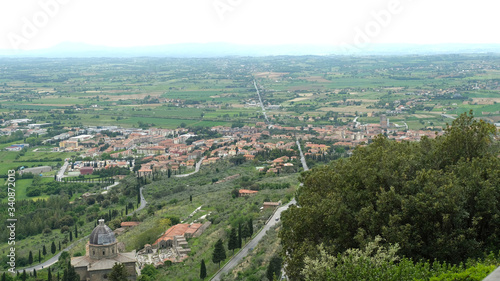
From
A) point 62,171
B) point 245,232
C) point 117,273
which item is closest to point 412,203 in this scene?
point 117,273

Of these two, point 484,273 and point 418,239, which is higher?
point 484,273

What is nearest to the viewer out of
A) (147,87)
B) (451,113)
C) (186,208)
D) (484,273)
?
(484,273)

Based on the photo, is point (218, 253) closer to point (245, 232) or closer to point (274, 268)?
point (245, 232)

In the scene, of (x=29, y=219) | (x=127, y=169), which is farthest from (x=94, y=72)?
(x=29, y=219)

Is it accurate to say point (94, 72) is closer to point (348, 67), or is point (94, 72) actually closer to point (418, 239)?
→ point (348, 67)

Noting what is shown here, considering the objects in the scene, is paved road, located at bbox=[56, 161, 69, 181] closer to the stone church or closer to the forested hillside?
the stone church

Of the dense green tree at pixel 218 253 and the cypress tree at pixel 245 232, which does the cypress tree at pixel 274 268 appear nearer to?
the dense green tree at pixel 218 253

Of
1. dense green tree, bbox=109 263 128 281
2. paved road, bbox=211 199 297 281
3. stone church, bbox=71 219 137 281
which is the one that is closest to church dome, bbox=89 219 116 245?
stone church, bbox=71 219 137 281
